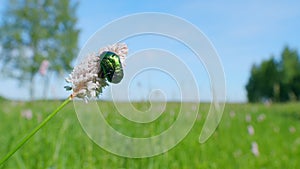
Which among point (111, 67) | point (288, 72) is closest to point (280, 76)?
point (288, 72)

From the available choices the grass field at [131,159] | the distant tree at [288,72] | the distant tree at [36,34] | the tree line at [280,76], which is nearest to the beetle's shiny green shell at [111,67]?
the grass field at [131,159]

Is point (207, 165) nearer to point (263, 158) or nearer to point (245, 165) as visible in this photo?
point (245, 165)

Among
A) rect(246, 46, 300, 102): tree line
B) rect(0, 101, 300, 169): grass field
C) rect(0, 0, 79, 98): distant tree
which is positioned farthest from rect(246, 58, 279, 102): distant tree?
rect(0, 101, 300, 169): grass field

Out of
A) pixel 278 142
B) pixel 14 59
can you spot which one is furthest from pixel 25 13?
pixel 278 142

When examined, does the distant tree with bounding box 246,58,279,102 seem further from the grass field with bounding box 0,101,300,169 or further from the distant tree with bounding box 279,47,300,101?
the grass field with bounding box 0,101,300,169

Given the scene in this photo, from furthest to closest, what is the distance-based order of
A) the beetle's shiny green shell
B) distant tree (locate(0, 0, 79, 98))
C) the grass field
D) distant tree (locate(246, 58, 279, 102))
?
1. distant tree (locate(246, 58, 279, 102))
2. distant tree (locate(0, 0, 79, 98))
3. the grass field
4. the beetle's shiny green shell

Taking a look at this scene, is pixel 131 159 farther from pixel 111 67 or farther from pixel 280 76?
pixel 280 76

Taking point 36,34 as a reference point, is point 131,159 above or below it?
below
